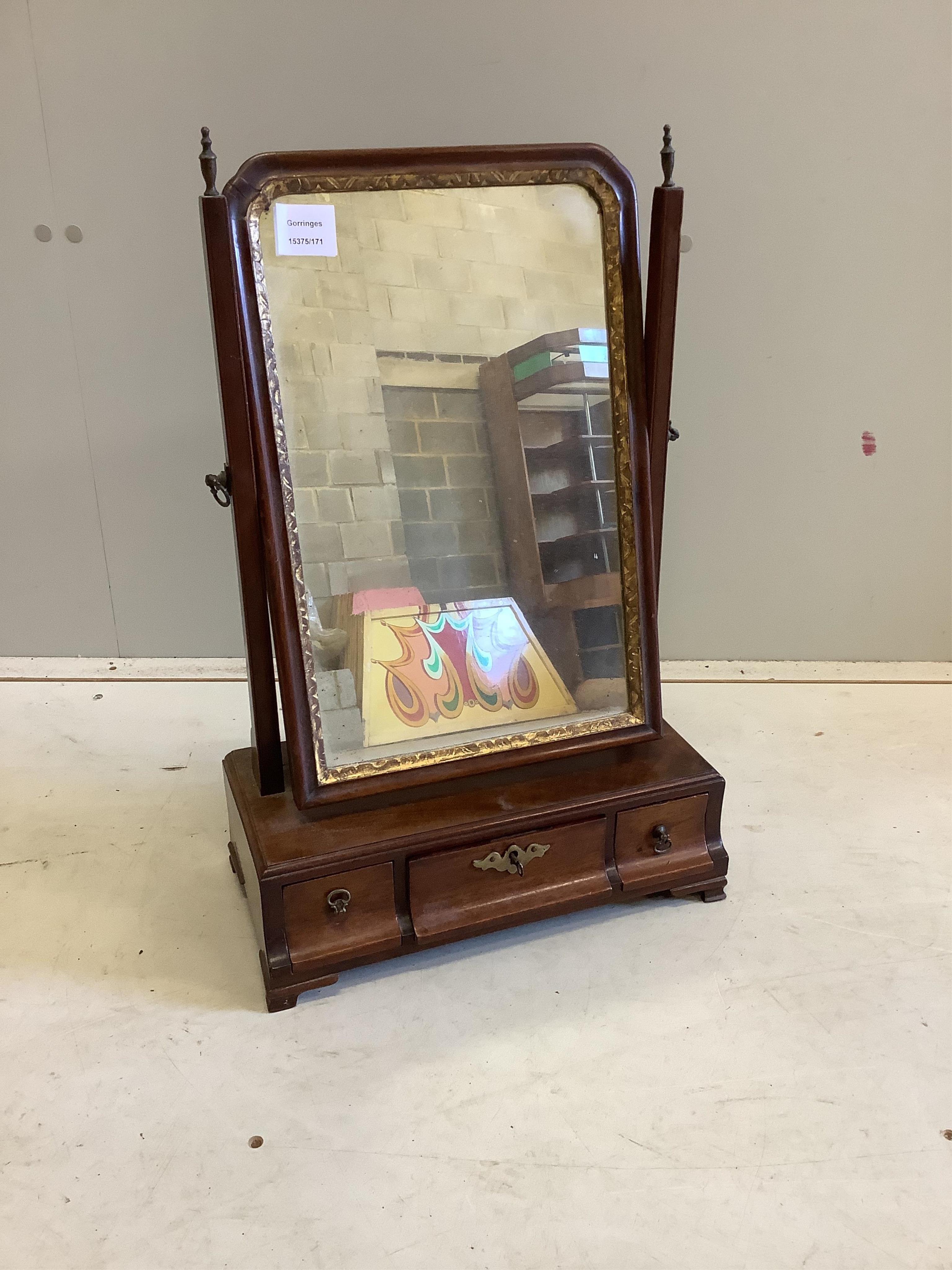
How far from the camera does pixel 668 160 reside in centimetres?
120

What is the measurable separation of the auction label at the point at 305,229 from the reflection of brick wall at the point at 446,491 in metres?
0.20

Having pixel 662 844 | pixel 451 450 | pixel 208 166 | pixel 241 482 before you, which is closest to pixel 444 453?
pixel 451 450

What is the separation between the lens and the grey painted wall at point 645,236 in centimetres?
→ 165

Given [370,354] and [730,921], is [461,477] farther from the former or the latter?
[730,921]

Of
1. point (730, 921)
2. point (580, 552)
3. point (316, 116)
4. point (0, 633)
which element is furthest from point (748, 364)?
point (0, 633)

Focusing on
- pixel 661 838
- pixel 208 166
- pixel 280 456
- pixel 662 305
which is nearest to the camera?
pixel 208 166

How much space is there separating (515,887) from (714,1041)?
1.12 feet

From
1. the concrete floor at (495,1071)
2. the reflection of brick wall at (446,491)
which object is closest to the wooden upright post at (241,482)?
the reflection of brick wall at (446,491)

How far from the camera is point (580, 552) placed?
52.4 inches

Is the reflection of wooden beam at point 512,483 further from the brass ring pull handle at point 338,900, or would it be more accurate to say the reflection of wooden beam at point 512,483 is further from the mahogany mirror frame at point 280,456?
the brass ring pull handle at point 338,900

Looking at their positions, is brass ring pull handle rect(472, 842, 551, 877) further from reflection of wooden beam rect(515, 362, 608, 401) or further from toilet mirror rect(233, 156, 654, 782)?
reflection of wooden beam rect(515, 362, 608, 401)

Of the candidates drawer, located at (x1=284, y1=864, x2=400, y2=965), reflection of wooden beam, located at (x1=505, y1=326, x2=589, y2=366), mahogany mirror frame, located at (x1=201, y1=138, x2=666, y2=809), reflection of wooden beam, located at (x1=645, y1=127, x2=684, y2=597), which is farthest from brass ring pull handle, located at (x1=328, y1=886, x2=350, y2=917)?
reflection of wooden beam, located at (x1=505, y1=326, x2=589, y2=366)

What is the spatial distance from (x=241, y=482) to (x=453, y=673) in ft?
1.35

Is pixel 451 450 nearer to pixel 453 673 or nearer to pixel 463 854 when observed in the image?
pixel 453 673
